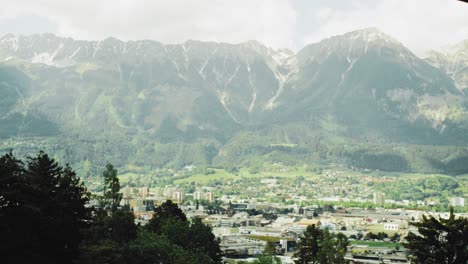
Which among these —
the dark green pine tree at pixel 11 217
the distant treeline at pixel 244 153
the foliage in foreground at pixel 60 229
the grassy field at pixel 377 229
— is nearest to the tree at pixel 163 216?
the foliage in foreground at pixel 60 229

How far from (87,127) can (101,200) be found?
141963 millimetres

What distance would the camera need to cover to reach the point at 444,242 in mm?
23062

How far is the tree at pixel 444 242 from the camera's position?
74.2ft

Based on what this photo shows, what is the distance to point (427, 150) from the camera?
15700 cm

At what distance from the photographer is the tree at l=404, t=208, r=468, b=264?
22.6 metres

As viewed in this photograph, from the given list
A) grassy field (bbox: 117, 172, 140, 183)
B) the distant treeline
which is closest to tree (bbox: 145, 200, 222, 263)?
grassy field (bbox: 117, 172, 140, 183)

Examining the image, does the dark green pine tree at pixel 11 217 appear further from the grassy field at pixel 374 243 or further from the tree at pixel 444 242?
the grassy field at pixel 374 243

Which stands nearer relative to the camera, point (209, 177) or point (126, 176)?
point (209, 177)

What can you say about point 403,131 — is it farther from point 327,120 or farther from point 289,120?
point 289,120

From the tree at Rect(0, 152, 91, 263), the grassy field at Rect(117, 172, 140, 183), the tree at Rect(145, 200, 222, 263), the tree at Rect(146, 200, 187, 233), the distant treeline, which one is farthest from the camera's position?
the distant treeline

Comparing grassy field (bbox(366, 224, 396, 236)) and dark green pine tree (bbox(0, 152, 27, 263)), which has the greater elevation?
dark green pine tree (bbox(0, 152, 27, 263))

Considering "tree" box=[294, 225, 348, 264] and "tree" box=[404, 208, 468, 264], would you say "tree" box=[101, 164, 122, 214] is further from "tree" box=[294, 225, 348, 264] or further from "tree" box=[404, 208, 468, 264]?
"tree" box=[404, 208, 468, 264]

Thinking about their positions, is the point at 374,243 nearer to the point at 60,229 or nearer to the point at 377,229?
the point at 377,229

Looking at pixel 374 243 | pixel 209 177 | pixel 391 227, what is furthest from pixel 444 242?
pixel 209 177
